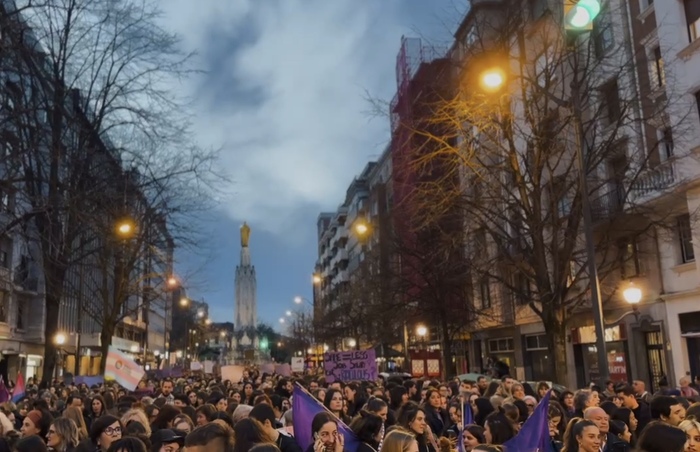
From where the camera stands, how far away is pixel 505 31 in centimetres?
2125

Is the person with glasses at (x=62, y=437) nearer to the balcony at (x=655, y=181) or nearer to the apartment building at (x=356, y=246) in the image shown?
the balcony at (x=655, y=181)

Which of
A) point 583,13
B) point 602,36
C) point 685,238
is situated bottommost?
point 685,238

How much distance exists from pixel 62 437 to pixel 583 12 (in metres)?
9.80

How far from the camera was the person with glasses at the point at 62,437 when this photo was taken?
7465 millimetres

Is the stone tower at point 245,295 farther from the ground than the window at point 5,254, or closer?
farther from the ground

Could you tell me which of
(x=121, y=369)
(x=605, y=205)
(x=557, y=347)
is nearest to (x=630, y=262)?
(x=605, y=205)

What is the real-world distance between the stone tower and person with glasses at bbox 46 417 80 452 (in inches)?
5061

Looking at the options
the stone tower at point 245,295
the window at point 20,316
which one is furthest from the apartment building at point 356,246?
the window at point 20,316

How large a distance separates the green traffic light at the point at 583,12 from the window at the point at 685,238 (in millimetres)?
13924

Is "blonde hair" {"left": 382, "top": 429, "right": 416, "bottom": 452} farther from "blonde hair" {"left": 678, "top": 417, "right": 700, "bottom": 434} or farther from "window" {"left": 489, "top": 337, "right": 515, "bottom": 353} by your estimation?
"window" {"left": 489, "top": 337, "right": 515, "bottom": 353}

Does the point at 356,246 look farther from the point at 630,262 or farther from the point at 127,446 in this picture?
the point at 127,446

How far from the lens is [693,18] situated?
2223 cm

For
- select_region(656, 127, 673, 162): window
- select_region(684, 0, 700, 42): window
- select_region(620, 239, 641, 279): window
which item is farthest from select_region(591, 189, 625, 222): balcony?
select_region(684, 0, 700, 42): window

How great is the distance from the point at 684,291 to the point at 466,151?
896 cm
